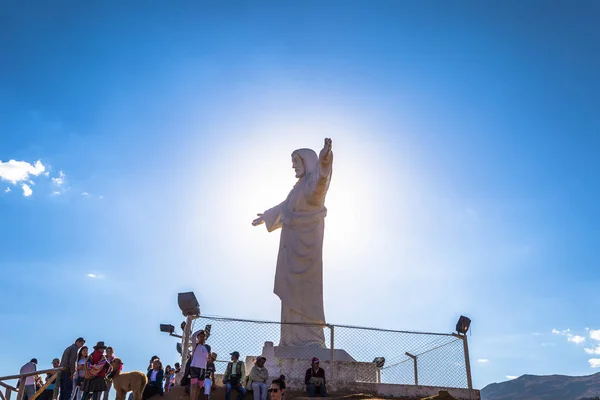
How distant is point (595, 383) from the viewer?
86.9 m

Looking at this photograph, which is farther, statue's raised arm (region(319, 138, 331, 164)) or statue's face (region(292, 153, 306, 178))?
statue's face (region(292, 153, 306, 178))

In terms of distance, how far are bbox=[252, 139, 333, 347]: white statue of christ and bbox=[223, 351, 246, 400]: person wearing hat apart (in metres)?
1.93

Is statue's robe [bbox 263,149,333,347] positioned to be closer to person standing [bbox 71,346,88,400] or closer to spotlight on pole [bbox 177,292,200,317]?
spotlight on pole [bbox 177,292,200,317]

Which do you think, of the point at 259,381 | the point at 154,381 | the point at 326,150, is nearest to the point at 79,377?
the point at 154,381

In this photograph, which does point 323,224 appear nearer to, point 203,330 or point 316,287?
point 316,287

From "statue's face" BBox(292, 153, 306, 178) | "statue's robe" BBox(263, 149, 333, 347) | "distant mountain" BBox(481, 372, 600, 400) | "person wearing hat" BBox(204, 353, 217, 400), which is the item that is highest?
"statue's face" BBox(292, 153, 306, 178)

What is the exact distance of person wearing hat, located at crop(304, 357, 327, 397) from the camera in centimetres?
888

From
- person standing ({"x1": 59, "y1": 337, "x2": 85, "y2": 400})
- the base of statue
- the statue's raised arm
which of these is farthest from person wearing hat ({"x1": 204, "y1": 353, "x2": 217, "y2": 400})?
the statue's raised arm

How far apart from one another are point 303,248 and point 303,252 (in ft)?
0.35

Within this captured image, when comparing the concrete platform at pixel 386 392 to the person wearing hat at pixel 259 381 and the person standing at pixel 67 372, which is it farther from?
the person standing at pixel 67 372

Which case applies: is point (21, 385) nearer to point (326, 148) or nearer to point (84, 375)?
point (84, 375)

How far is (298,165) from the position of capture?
13078 millimetres

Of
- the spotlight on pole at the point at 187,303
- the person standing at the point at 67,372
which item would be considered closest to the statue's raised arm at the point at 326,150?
the spotlight on pole at the point at 187,303

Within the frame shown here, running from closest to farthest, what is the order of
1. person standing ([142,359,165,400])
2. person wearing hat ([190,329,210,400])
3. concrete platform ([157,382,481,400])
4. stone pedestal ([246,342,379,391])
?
person wearing hat ([190,329,210,400]) < concrete platform ([157,382,481,400]) < stone pedestal ([246,342,379,391]) < person standing ([142,359,165,400])
